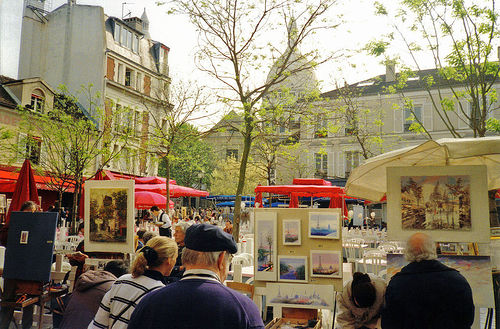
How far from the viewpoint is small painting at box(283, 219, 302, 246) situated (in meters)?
5.28

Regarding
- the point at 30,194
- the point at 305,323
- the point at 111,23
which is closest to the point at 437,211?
the point at 305,323

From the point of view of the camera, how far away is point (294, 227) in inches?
208

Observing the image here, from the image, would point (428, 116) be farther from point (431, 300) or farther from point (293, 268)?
point (431, 300)

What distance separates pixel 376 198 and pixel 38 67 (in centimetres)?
3008

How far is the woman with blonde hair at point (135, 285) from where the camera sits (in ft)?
9.98

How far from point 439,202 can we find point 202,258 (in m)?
3.55

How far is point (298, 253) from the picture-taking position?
527cm

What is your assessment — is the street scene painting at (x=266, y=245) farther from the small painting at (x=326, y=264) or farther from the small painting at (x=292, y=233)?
the small painting at (x=326, y=264)

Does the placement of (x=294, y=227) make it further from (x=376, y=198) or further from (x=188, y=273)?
(x=188, y=273)

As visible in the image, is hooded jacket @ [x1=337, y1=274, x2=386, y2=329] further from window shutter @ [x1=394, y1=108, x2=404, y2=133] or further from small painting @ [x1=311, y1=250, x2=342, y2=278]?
window shutter @ [x1=394, y1=108, x2=404, y2=133]

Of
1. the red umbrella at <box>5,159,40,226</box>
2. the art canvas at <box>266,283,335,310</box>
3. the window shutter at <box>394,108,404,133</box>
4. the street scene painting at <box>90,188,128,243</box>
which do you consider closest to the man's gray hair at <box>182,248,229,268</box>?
the art canvas at <box>266,283,335,310</box>

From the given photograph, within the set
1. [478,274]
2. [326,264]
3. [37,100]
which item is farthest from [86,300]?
[37,100]

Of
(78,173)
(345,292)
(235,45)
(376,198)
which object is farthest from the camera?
(78,173)

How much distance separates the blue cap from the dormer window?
79.1 ft
